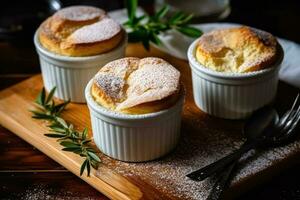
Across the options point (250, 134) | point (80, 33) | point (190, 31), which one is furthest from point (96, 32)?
point (250, 134)

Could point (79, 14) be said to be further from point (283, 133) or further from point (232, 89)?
point (283, 133)

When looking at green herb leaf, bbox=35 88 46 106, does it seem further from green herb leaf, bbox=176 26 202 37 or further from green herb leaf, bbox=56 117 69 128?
green herb leaf, bbox=176 26 202 37

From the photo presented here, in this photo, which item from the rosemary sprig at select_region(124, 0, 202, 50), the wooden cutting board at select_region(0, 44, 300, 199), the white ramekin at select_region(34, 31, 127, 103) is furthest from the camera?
the rosemary sprig at select_region(124, 0, 202, 50)

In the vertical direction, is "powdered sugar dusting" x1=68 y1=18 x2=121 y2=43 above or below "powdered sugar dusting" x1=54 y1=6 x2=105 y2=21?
below

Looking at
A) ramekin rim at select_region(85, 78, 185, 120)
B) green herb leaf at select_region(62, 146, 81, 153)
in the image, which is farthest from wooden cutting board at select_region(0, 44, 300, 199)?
ramekin rim at select_region(85, 78, 185, 120)

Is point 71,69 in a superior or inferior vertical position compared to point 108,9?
superior

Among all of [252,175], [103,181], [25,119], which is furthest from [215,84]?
[25,119]

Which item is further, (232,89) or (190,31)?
(190,31)

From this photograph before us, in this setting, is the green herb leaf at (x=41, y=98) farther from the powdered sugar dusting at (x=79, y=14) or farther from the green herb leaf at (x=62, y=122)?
the powdered sugar dusting at (x=79, y=14)
